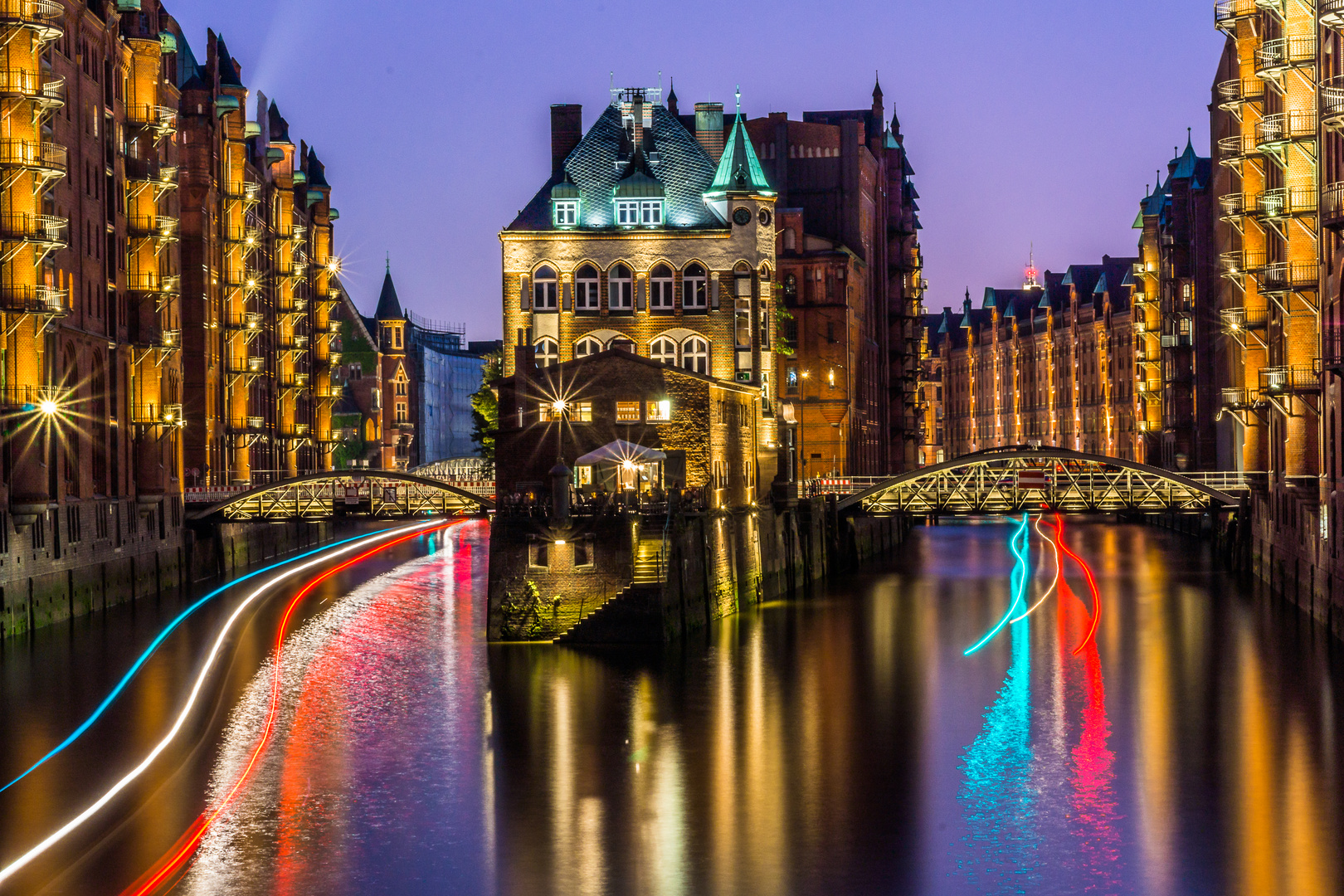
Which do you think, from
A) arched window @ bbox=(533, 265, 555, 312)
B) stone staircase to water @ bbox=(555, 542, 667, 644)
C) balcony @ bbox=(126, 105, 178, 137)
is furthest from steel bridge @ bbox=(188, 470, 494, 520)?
stone staircase to water @ bbox=(555, 542, 667, 644)

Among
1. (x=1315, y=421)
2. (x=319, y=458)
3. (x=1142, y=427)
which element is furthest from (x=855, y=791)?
(x=1142, y=427)

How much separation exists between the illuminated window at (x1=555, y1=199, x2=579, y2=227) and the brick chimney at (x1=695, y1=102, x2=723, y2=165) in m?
9.23

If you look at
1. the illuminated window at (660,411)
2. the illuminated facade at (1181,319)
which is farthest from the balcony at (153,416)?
the illuminated facade at (1181,319)

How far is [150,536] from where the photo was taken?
70.8 m

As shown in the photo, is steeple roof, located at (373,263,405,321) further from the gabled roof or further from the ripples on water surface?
the ripples on water surface

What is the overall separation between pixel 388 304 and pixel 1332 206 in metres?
112

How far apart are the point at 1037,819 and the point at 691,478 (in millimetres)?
27138

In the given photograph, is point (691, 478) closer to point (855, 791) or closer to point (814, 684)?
point (814, 684)

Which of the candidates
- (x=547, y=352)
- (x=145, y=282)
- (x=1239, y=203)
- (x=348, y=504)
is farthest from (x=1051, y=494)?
(x=145, y=282)

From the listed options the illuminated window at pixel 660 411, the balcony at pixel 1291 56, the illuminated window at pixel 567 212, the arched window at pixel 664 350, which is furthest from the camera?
the illuminated window at pixel 567 212

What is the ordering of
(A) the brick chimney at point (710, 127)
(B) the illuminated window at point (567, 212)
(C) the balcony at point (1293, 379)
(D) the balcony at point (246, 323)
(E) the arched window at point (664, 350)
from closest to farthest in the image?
(C) the balcony at point (1293, 379) → (E) the arched window at point (664, 350) → (B) the illuminated window at point (567, 212) → (A) the brick chimney at point (710, 127) → (D) the balcony at point (246, 323)

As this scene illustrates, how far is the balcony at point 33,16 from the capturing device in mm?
55531

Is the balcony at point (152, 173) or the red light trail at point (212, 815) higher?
the balcony at point (152, 173)

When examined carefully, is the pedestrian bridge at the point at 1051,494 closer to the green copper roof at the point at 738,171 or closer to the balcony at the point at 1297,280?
the balcony at the point at 1297,280
